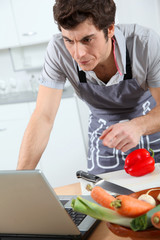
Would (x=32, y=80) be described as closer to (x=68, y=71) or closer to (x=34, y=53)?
(x=34, y=53)

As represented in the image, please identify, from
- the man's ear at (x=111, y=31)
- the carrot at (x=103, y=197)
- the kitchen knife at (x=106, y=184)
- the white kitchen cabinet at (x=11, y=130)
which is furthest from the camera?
the white kitchen cabinet at (x=11, y=130)

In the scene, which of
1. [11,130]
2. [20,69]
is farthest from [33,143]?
[20,69]

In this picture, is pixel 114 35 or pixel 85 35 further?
pixel 114 35

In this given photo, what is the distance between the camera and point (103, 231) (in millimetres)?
1035

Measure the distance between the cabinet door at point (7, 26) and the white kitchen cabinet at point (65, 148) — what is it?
0.69 m

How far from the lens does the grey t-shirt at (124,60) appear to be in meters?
1.66

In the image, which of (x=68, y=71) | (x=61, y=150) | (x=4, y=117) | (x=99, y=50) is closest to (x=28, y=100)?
(x=4, y=117)

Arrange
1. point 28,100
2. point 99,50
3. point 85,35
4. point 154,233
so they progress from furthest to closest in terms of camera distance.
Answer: point 28,100 < point 99,50 < point 85,35 < point 154,233

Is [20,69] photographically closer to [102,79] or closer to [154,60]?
[102,79]


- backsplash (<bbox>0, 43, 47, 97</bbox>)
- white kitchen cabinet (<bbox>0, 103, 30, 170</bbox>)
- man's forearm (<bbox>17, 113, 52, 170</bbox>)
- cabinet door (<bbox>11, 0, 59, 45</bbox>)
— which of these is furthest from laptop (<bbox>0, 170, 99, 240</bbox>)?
backsplash (<bbox>0, 43, 47, 97</bbox>)

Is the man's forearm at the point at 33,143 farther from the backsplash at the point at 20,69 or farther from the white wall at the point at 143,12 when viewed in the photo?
the backsplash at the point at 20,69

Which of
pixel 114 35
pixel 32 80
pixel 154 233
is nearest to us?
pixel 154 233

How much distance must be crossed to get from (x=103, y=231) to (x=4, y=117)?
8.91ft

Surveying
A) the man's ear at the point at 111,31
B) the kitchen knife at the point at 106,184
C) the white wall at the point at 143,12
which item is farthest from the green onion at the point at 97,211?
the white wall at the point at 143,12
